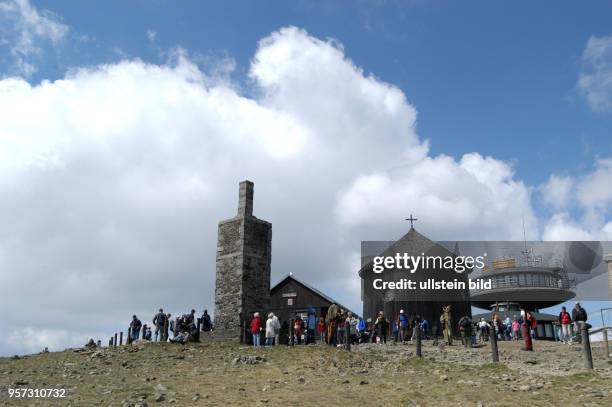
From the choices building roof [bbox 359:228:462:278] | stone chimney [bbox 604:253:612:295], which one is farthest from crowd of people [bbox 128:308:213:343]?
stone chimney [bbox 604:253:612:295]

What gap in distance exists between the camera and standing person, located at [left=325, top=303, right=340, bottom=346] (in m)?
22.7

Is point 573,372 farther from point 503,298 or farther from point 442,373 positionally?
point 503,298

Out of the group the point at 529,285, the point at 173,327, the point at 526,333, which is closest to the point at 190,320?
the point at 173,327

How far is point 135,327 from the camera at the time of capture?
93.5 feet

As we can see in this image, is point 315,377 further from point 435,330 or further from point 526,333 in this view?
point 435,330

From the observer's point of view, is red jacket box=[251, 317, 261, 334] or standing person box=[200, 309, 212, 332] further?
standing person box=[200, 309, 212, 332]

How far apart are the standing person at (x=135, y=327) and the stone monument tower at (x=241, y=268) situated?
13.4 ft

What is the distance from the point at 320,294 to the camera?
4344 cm

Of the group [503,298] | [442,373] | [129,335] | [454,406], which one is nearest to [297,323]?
[129,335]

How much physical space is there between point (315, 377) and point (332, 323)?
6.28 meters

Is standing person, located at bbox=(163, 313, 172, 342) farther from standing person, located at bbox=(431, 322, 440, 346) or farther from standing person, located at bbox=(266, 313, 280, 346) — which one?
standing person, located at bbox=(431, 322, 440, 346)

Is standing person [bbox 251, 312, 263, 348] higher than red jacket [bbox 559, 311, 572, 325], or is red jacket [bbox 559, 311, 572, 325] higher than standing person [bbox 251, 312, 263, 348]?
red jacket [bbox 559, 311, 572, 325]

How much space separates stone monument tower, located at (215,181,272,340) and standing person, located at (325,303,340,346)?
4734 millimetres

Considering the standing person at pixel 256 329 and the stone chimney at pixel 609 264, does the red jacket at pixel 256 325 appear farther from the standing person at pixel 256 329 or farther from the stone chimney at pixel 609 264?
the stone chimney at pixel 609 264
